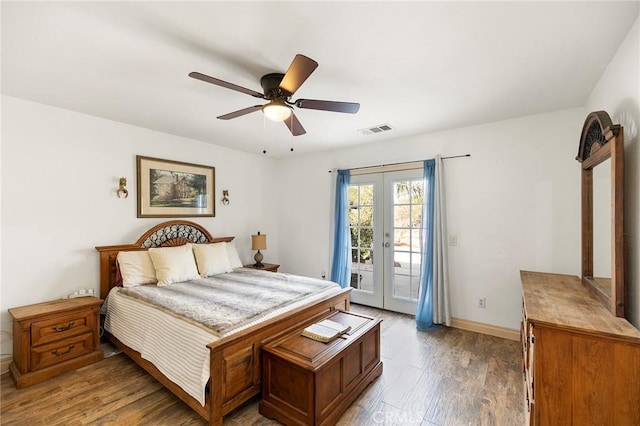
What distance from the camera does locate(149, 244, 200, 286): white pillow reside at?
316cm

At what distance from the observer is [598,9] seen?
1520 millimetres

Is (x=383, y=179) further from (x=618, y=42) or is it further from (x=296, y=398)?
(x=296, y=398)

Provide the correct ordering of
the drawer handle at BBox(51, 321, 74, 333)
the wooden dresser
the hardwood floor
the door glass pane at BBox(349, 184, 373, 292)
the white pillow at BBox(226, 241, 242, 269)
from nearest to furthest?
the wooden dresser
the hardwood floor
the drawer handle at BBox(51, 321, 74, 333)
the white pillow at BBox(226, 241, 242, 269)
the door glass pane at BBox(349, 184, 373, 292)

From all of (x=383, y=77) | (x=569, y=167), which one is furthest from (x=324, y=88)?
(x=569, y=167)

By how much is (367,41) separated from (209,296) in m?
2.46

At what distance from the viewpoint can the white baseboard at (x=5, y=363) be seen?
2.51 metres

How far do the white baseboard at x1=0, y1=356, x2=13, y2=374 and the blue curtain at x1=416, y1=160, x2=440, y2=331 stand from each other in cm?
416

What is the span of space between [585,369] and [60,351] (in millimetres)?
3868

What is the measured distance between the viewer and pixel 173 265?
323 cm

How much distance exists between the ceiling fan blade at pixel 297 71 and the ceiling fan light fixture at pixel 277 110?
160 millimetres

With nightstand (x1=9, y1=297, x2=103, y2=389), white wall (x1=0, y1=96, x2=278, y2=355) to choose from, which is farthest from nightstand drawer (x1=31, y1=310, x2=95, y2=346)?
white wall (x1=0, y1=96, x2=278, y2=355)

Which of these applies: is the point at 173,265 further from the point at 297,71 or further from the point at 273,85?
the point at 297,71

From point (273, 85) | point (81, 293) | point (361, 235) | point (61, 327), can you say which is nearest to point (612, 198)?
point (273, 85)

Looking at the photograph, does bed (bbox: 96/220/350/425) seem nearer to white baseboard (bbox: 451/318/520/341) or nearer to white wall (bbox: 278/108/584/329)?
white baseboard (bbox: 451/318/520/341)
